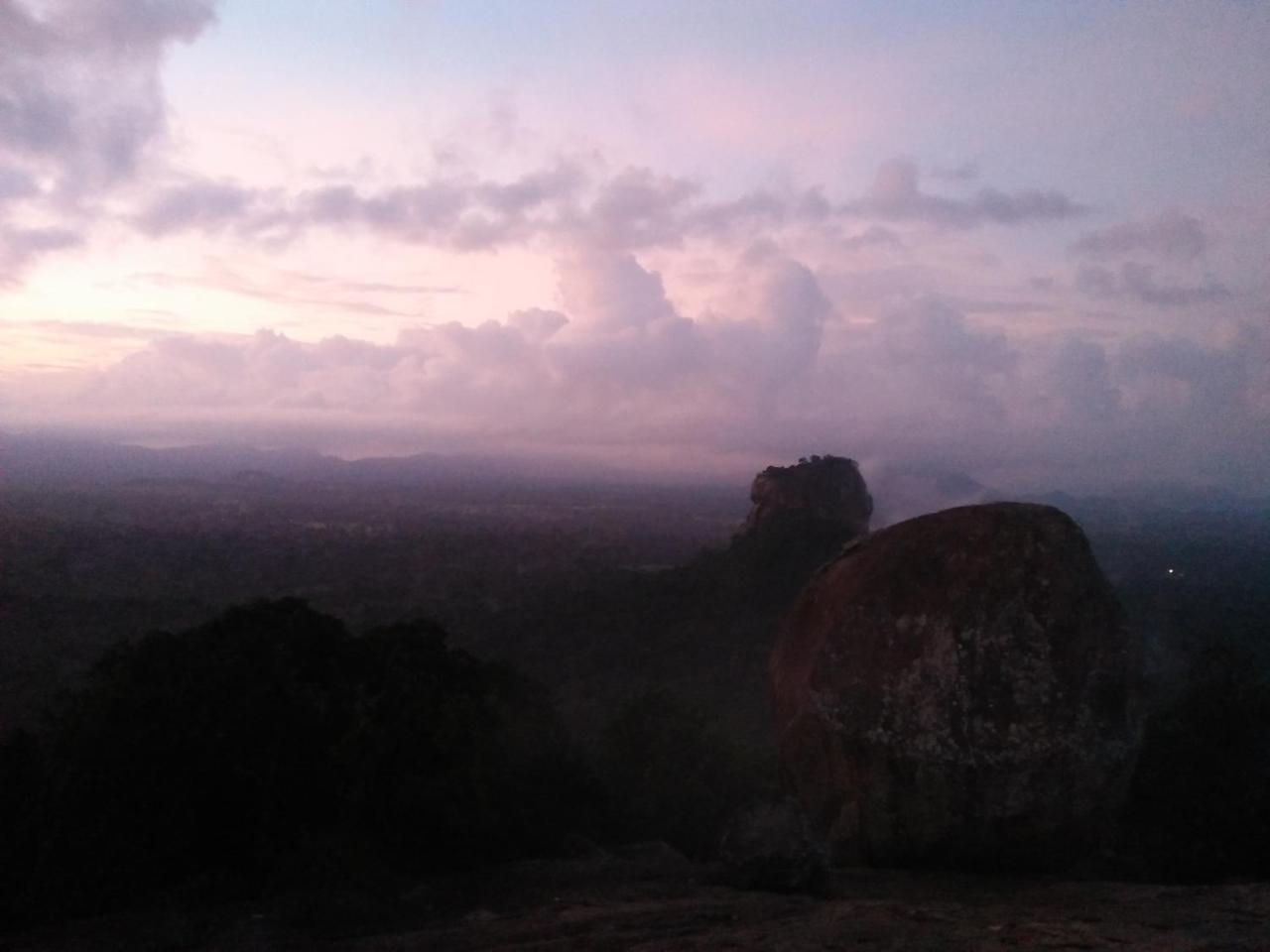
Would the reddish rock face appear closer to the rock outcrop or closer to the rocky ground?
the rocky ground

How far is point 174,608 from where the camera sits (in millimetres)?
41719

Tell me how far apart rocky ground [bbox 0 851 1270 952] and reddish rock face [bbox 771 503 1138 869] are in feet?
2.37

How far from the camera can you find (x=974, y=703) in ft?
39.0

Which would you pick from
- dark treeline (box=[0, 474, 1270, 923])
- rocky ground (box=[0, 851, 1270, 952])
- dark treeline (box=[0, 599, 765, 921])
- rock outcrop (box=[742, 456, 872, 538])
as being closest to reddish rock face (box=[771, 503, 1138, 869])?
rocky ground (box=[0, 851, 1270, 952])

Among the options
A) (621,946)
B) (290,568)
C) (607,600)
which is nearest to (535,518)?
(290,568)

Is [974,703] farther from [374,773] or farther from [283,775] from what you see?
[283,775]

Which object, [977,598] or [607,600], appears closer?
[977,598]

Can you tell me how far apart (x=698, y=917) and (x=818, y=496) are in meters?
37.4

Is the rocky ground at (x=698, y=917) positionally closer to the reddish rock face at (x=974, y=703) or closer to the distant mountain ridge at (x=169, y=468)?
the reddish rock face at (x=974, y=703)

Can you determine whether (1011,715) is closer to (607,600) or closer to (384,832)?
(384,832)

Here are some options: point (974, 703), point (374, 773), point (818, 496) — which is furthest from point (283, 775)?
point (818, 496)

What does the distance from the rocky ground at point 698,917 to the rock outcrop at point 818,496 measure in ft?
109

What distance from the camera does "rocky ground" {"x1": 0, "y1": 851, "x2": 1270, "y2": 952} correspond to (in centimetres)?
779

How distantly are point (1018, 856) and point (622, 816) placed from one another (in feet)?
23.3
